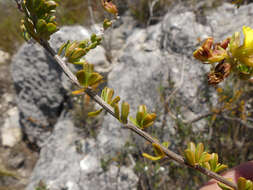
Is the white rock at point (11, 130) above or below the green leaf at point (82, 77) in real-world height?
below

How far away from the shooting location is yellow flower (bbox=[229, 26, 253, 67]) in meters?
0.50

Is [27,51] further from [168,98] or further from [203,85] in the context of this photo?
[203,85]

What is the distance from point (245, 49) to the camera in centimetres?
50

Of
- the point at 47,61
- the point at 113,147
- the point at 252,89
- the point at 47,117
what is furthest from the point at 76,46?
the point at 47,117

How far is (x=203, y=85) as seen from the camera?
191 cm

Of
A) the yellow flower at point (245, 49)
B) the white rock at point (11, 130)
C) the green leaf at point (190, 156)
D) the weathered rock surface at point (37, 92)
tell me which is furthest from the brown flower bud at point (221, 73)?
the white rock at point (11, 130)

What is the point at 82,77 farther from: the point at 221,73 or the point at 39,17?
the point at 221,73

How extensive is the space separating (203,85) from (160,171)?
937 mm

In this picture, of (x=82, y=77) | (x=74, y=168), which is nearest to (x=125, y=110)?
(x=82, y=77)

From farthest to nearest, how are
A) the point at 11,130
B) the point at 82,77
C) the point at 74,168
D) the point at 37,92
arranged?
the point at 11,130
the point at 37,92
the point at 74,168
the point at 82,77

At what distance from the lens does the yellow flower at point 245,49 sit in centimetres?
50

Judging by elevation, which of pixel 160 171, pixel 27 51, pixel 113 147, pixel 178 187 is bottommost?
pixel 178 187

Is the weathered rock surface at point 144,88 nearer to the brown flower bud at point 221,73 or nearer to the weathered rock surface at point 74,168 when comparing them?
the weathered rock surface at point 74,168

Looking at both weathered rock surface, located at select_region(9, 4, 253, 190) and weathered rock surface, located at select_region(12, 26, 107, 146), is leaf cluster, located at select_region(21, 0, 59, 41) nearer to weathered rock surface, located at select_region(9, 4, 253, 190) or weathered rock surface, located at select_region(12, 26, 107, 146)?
weathered rock surface, located at select_region(9, 4, 253, 190)
